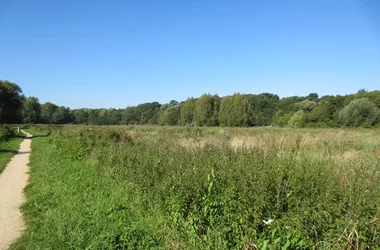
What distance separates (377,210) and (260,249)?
1573mm

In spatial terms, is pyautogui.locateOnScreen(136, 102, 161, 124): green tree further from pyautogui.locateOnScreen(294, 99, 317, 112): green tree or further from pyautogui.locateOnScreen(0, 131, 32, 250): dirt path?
pyautogui.locateOnScreen(0, 131, 32, 250): dirt path

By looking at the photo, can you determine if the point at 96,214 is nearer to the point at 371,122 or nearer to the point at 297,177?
the point at 297,177

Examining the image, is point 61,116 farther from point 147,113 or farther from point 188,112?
point 188,112

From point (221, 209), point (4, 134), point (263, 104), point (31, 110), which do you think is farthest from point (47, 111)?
point (221, 209)

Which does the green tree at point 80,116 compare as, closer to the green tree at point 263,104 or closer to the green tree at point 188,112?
the green tree at point 188,112

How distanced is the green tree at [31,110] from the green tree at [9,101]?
136 ft

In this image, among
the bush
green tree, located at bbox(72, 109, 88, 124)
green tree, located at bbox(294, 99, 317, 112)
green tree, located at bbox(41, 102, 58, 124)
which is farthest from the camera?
green tree, located at bbox(72, 109, 88, 124)

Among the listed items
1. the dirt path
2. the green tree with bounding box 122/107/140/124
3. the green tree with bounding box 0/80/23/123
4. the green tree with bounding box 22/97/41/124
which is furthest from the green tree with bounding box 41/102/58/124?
the dirt path

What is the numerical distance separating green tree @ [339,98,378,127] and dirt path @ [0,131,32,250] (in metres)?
52.8

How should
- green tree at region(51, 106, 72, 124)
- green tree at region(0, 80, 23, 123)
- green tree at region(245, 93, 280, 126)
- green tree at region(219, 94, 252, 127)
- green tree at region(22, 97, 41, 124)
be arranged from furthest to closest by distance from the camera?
green tree at region(51, 106, 72, 124) → green tree at region(245, 93, 280, 126) → green tree at region(22, 97, 41, 124) → green tree at region(219, 94, 252, 127) → green tree at region(0, 80, 23, 123)

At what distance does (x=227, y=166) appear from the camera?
18.9 feet

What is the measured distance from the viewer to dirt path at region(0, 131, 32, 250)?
550cm

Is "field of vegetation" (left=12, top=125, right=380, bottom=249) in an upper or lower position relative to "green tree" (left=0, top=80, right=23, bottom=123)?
lower

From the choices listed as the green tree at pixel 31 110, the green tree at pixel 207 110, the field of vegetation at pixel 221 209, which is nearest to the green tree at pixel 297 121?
the green tree at pixel 207 110
